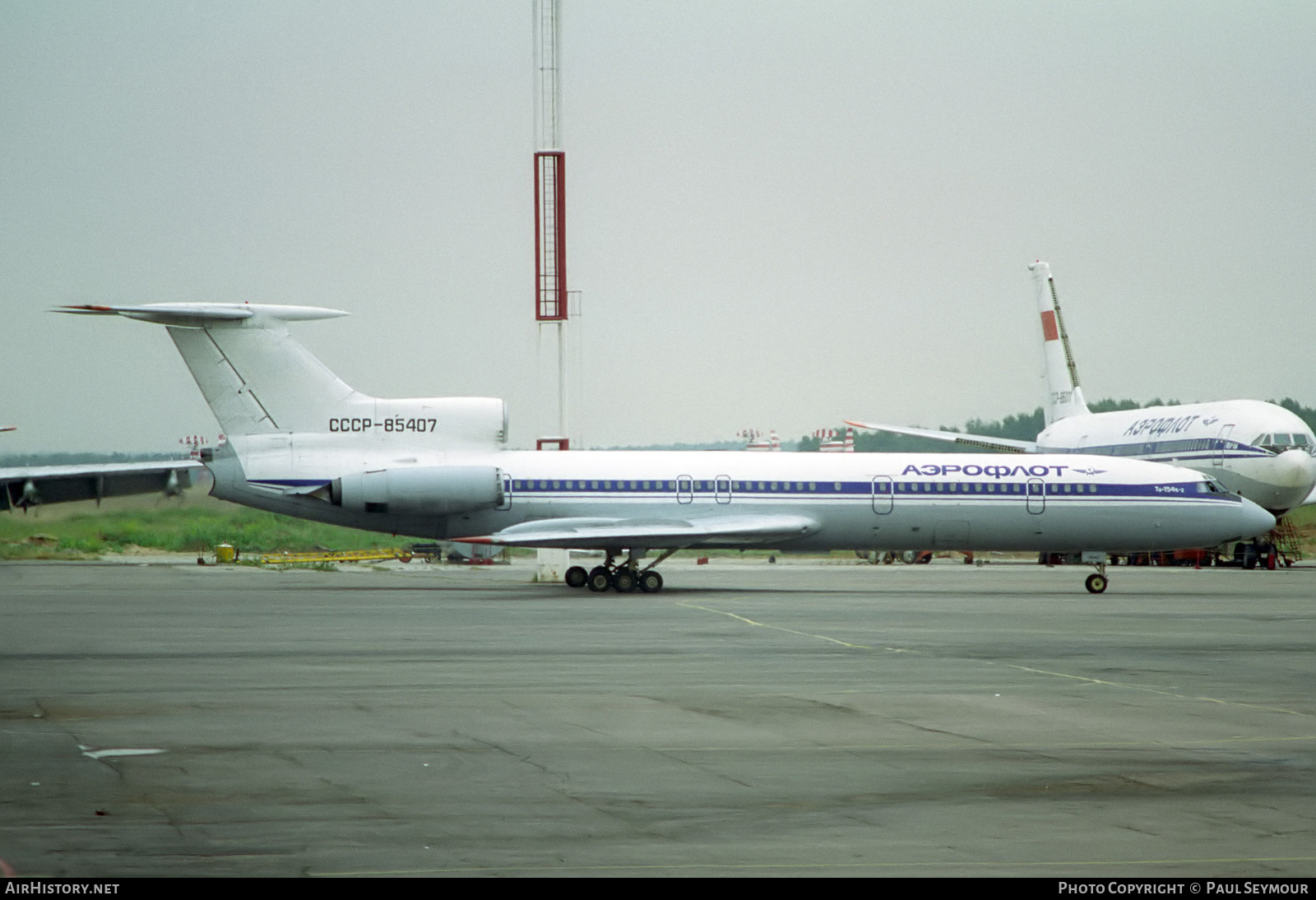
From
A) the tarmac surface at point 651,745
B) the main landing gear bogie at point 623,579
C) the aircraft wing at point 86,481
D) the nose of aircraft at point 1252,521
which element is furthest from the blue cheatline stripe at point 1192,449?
the aircraft wing at point 86,481

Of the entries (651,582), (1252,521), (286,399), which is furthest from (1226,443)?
(286,399)

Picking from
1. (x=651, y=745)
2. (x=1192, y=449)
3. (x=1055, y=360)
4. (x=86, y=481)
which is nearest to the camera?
(x=651, y=745)

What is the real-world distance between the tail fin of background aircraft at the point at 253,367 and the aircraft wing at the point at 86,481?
18.6 metres

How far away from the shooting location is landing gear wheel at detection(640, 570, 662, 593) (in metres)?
33.3

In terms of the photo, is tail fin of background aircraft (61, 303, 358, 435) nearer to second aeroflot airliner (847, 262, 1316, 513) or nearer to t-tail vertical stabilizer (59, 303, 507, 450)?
t-tail vertical stabilizer (59, 303, 507, 450)

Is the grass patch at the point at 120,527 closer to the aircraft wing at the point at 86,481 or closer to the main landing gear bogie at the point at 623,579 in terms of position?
the aircraft wing at the point at 86,481

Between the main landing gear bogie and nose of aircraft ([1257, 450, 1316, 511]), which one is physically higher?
nose of aircraft ([1257, 450, 1316, 511])

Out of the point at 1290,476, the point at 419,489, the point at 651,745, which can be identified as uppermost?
the point at 1290,476

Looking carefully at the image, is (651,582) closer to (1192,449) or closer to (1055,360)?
(1192,449)

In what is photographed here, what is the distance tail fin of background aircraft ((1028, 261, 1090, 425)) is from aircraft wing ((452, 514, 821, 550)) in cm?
3232

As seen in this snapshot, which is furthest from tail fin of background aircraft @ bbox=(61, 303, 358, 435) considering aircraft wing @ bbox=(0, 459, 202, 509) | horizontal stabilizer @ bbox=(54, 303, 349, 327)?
aircraft wing @ bbox=(0, 459, 202, 509)

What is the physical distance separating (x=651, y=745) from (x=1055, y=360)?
55.6 meters

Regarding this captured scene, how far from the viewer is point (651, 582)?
33719 mm
